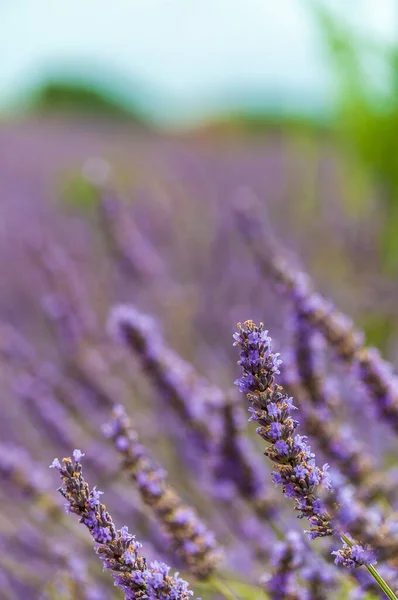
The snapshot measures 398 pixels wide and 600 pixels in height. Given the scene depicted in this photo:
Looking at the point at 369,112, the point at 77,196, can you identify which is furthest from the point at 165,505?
the point at 77,196

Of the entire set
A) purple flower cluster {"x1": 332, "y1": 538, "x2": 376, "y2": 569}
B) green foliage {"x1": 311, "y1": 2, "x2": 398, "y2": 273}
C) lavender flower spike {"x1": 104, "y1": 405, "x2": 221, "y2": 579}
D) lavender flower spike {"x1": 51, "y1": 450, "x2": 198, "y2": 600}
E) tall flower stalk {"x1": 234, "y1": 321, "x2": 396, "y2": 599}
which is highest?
green foliage {"x1": 311, "y1": 2, "x2": 398, "y2": 273}

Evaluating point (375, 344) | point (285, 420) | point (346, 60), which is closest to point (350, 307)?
point (375, 344)

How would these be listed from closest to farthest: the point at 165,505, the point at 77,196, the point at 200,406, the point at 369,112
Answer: the point at 165,505 < the point at 200,406 < the point at 369,112 < the point at 77,196

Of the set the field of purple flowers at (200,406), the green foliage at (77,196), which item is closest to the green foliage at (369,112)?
the field of purple flowers at (200,406)

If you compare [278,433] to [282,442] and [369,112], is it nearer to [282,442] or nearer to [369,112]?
[282,442]

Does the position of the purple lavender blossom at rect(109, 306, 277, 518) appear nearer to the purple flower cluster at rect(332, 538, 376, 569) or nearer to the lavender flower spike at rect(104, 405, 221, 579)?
the lavender flower spike at rect(104, 405, 221, 579)

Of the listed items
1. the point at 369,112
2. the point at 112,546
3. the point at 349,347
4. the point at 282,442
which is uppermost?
the point at 369,112

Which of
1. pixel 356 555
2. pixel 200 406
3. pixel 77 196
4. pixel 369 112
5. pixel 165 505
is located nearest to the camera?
pixel 356 555

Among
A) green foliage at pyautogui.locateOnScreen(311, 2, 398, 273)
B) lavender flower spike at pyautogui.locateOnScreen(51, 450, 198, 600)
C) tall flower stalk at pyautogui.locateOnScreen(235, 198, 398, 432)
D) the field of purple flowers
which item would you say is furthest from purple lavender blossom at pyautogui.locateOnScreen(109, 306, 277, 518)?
green foliage at pyautogui.locateOnScreen(311, 2, 398, 273)

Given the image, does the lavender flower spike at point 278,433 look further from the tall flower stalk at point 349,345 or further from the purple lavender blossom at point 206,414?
the purple lavender blossom at point 206,414
